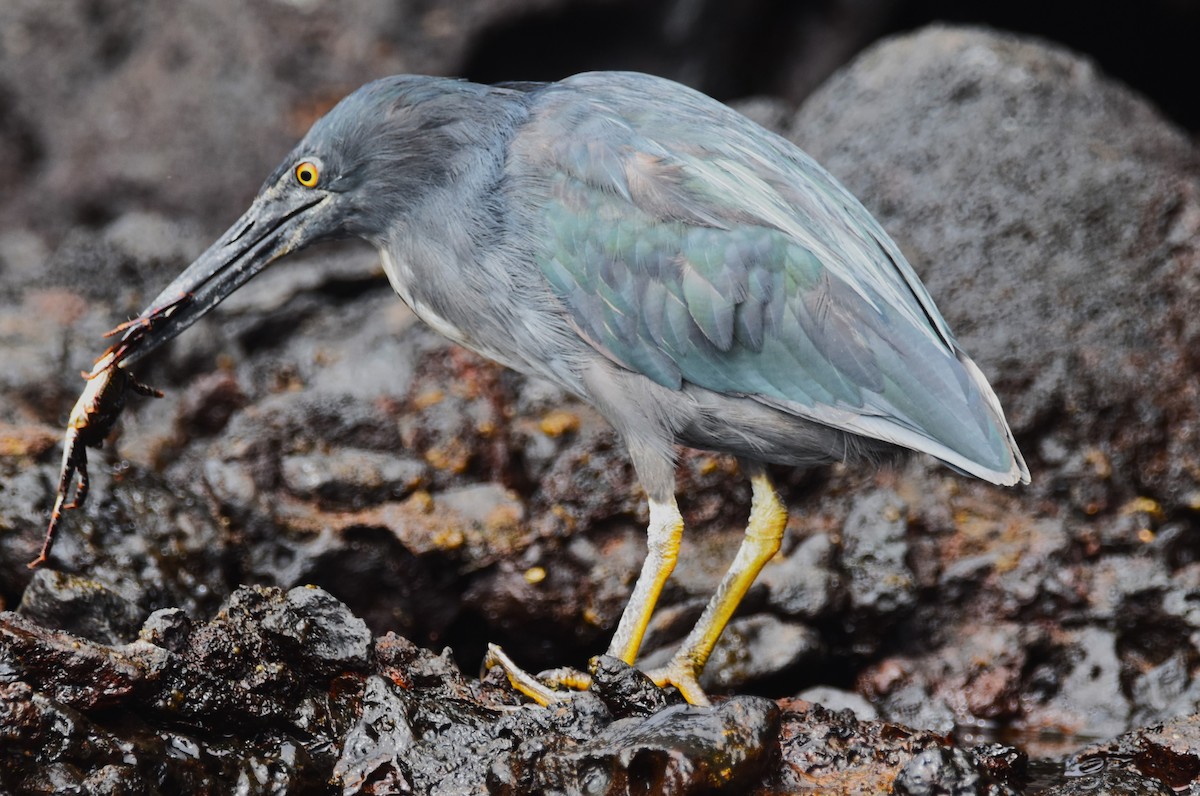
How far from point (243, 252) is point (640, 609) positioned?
159cm

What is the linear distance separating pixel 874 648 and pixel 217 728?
7.68 ft

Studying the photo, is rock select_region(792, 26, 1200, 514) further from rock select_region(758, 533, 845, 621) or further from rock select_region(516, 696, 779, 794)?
rock select_region(516, 696, 779, 794)

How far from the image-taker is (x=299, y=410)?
471cm

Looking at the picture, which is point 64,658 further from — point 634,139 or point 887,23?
point 887,23

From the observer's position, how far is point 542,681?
11.8ft

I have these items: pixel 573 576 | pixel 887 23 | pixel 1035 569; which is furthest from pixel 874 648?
pixel 887 23

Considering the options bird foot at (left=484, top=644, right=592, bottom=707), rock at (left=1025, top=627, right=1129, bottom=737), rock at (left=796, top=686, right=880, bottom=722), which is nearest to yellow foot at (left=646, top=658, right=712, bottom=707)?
bird foot at (left=484, top=644, right=592, bottom=707)

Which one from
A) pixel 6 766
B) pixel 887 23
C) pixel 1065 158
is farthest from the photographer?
pixel 887 23

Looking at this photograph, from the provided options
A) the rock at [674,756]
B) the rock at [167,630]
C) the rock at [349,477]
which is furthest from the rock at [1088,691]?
the rock at [167,630]

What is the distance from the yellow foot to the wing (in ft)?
2.70

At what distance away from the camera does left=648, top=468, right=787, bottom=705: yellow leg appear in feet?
12.3

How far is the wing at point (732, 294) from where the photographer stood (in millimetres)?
3568

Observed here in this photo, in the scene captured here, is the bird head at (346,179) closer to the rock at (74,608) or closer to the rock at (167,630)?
the rock at (74,608)

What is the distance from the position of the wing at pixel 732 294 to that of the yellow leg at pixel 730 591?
423 mm
